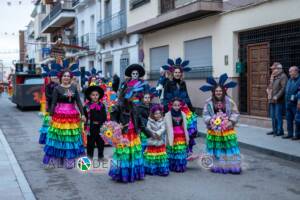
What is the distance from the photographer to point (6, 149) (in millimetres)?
10328

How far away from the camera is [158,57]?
2092 cm

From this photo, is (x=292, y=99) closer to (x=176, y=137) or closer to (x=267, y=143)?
(x=267, y=143)

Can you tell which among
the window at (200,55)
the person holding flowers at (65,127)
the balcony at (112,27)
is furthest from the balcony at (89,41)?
the person holding flowers at (65,127)

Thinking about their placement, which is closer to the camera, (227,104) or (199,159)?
(227,104)

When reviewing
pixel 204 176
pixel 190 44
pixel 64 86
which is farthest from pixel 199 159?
pixel 190 44

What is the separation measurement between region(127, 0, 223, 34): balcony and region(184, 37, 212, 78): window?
36.0 inches

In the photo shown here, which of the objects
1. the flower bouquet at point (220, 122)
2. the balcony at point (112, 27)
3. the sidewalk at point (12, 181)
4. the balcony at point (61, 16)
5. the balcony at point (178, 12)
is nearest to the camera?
the sidewalk at point (12, 181)

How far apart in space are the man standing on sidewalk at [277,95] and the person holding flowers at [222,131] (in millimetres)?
3997

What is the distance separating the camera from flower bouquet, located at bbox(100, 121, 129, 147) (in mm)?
7016

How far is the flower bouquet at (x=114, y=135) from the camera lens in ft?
23.0

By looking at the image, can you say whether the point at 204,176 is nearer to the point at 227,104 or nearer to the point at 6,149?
the point at 227,104

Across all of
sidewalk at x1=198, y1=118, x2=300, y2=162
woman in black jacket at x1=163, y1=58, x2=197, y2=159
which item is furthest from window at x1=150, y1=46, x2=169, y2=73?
woman in black jacket at x1=163, y1=58, x2=197, y2=159

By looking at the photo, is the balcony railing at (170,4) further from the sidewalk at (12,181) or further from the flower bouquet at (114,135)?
the flower bouquet at (114,135)

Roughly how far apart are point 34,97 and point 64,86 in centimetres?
1440
